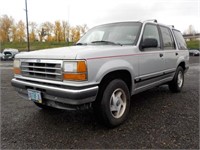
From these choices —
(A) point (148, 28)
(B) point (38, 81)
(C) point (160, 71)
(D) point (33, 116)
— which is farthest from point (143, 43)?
(D) point (33, 116)

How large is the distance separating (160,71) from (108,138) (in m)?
2.21

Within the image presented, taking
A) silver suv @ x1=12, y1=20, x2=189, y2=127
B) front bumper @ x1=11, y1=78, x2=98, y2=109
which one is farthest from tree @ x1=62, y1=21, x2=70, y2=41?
front bumper @ x1=11, y1=78, x2=98, y2=109

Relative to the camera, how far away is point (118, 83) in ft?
10.2

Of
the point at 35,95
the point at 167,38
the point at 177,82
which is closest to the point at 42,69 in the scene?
the point at 35,95

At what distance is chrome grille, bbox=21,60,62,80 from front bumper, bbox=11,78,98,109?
0.14m

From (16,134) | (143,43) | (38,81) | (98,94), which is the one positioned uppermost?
(143,43)

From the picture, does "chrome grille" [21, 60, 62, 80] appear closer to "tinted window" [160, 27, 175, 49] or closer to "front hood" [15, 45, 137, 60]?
"front hood" [15, 45, 137, 60]

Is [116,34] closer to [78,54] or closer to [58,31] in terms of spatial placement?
[78,54]

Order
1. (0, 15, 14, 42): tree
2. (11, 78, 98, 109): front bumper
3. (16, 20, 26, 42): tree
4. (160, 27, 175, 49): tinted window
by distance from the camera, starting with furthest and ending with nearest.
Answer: (16, 20, 26, 42): tree, (0, 15, 14, 42): tree, (160, 27, 175, 49): tinted window, (11, 78, 98, 109): front bumper

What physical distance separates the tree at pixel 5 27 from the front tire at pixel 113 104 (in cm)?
6135

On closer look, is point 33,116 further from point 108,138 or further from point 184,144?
point 184,144

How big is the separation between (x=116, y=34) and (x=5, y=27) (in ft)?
202

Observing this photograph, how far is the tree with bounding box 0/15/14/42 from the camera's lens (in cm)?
5572

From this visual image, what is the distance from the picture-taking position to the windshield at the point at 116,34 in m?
3.71
